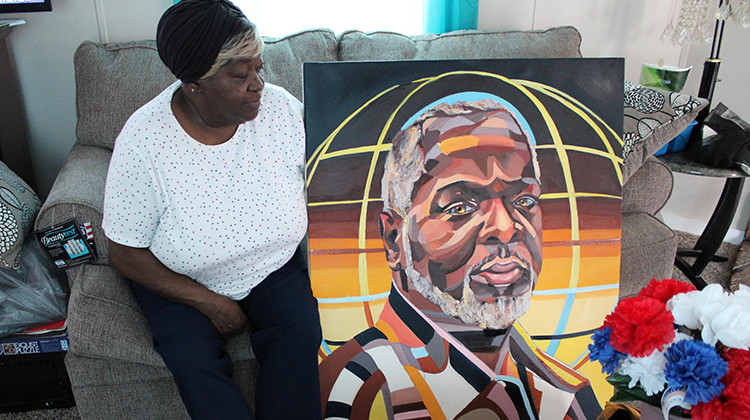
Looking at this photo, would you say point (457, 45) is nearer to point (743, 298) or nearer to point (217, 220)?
point (217, 220)

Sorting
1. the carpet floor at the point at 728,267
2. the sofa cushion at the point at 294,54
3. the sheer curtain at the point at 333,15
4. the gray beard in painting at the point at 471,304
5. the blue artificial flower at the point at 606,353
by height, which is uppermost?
the sheer curtain at the point at 333,15

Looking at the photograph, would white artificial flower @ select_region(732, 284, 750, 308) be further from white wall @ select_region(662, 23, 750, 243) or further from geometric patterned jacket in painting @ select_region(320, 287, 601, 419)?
white wall @ select_region(662, 23, 750, 243)

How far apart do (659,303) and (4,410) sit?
1758 millimetres

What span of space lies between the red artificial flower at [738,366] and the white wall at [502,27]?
1832 millimetres

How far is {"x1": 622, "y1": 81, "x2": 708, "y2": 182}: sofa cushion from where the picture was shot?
1.64 meters

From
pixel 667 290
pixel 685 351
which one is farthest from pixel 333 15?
pixel 685 351

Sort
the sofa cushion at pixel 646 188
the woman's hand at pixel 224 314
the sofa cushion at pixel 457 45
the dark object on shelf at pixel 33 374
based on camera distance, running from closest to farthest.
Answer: the woman's hand at pixel 224 314 → the dark object on shelf at pixel 33 374 → the sofa cushion at pixel 646 188 → the sofa cushion at pixel 457 45

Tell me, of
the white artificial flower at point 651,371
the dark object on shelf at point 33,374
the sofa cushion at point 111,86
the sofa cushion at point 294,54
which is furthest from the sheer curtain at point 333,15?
the white artificial flower at point 651,371

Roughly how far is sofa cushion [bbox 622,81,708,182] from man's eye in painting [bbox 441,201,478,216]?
2.07 feet

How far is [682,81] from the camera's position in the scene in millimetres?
2197

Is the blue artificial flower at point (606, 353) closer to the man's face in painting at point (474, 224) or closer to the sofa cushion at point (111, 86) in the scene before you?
the man's face in painting at point (474, 224)

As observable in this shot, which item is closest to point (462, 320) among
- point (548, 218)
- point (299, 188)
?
point (548, 218)

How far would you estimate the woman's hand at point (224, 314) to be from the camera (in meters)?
1.30

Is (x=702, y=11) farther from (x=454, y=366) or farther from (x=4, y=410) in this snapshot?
(x=4, y=410)
